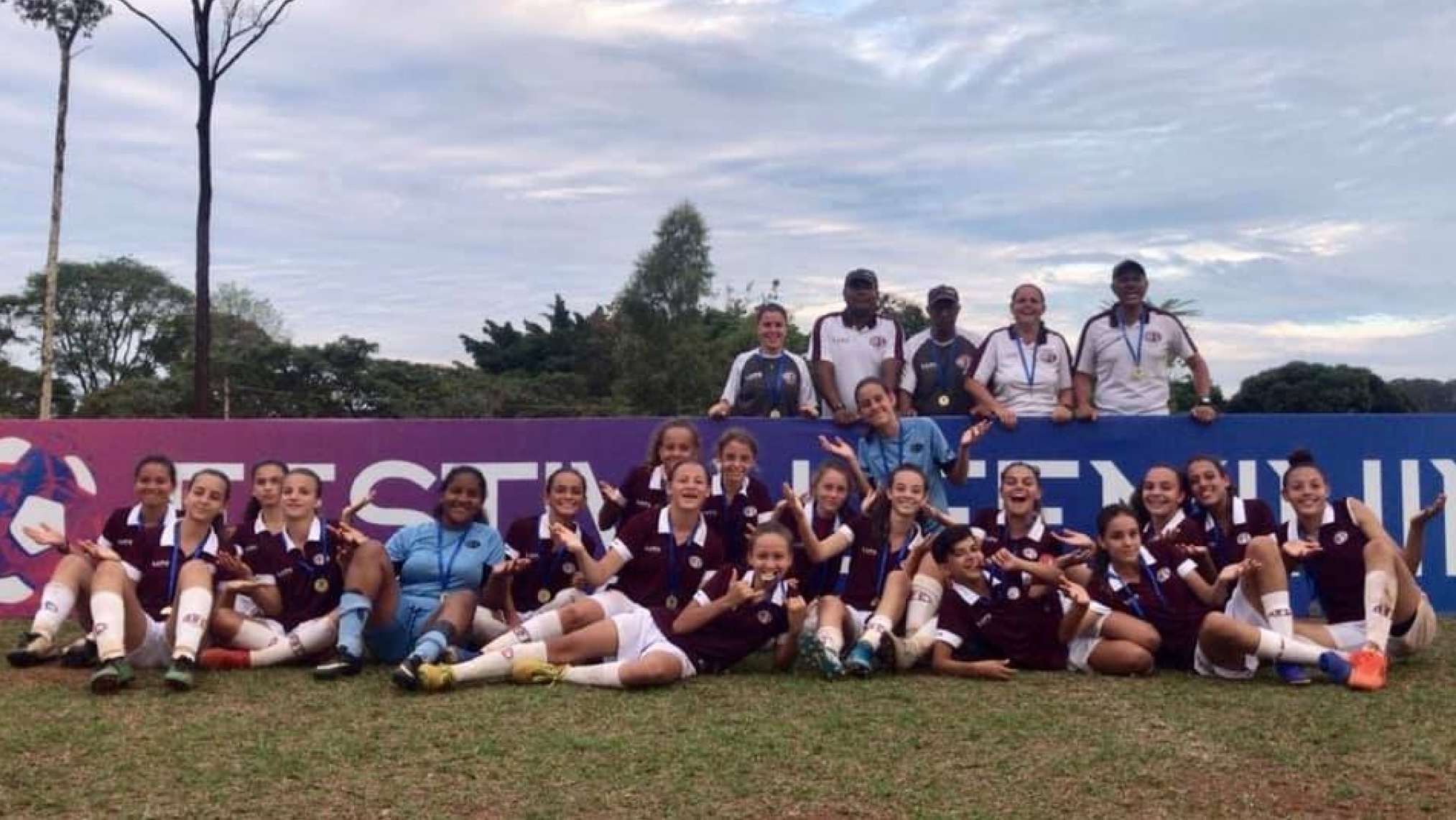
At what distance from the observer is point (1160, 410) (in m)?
7.78

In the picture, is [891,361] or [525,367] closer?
[891,361]

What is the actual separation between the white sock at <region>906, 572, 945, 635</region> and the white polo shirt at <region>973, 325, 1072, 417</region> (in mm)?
2099

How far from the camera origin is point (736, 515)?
252 inches

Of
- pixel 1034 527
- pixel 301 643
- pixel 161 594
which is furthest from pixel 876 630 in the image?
pixel 161 594

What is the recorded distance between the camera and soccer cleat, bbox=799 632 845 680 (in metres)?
5.55

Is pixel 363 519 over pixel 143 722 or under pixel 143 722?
over

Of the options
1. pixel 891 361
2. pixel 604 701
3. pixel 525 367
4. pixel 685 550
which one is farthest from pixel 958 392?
pixel 525 367

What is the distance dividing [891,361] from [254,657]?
159 inches

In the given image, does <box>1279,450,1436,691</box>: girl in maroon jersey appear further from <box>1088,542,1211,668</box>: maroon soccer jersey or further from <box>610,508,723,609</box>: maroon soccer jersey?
<box>610,508,723,609</box>: maroon soccer jersey

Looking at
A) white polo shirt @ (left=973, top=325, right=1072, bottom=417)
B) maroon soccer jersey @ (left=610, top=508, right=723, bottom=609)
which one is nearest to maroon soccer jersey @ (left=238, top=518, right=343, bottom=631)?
maroon soccer jersey @ (left=610, top=508, right=723, bottom=609)

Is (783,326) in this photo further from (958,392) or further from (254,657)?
(254,657)

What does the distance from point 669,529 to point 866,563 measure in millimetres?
1000

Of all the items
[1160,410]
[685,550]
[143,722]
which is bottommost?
[143,722]

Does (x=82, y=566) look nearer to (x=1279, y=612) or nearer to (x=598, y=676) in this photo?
(x=598, y=676)
